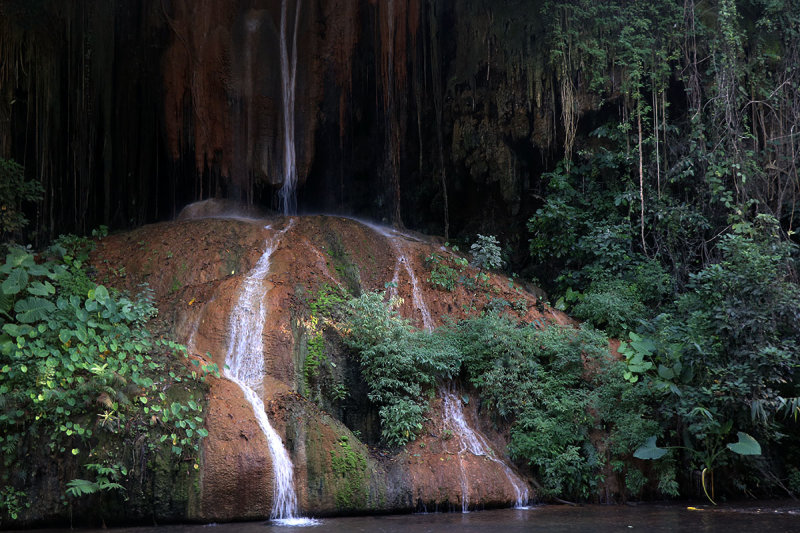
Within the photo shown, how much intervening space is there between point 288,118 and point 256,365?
7.88m

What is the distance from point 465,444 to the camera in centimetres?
959

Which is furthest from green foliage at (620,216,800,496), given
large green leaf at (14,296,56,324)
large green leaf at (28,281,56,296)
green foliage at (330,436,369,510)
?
large green leaf at (28,281,56,296)

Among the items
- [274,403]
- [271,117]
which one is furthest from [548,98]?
[274,403]

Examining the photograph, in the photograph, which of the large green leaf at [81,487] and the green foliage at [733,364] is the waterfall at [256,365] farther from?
the green foliage at [733,364]

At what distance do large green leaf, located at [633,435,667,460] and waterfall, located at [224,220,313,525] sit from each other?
4.31 metres

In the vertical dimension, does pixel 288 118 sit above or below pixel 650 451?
above

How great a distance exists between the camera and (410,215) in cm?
1691

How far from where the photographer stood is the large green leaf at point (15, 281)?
8992 mm

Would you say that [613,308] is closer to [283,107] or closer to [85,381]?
[85,381]

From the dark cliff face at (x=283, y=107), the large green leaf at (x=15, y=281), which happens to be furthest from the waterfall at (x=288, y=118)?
the large green leaf at (x=15, y=281)

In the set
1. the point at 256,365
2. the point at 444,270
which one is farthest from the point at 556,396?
the point at 256,365

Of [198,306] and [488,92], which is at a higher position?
[488,92]

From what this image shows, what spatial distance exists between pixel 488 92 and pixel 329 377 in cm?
829

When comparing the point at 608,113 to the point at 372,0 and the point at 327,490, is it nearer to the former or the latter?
the point at 372,0
